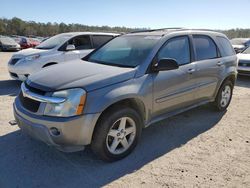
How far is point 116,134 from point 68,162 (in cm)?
75

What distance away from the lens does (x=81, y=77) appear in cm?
328

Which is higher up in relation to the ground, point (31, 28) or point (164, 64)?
point (31, 28)

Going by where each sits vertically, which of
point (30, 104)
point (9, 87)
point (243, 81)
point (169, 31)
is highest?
point (169, 31)

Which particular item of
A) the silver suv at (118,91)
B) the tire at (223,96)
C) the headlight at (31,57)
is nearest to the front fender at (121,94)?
the silver suv at (118,91)

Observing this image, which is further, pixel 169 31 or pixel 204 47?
pixel 204 47

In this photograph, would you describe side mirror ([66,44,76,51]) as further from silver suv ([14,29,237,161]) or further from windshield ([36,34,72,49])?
silver suv ([14,29,237,161])

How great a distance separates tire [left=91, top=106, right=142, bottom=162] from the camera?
3152 millimetres

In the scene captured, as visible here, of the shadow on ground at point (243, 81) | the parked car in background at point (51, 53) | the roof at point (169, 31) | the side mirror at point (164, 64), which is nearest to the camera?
the side mirror at point (164, 64)

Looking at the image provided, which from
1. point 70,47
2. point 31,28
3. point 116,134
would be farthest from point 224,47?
point 31,28

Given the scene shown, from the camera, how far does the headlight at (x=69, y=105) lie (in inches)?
116

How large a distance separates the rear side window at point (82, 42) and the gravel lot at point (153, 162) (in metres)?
3.90

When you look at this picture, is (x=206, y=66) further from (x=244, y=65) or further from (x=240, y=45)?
(x=240, y=45)

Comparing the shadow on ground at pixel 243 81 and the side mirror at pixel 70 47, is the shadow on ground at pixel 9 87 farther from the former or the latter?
the shadow on ground at pixel 243 81

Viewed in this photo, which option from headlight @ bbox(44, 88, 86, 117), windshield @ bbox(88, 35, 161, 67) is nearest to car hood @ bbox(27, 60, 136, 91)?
headlight @ bbox(44, 88, 86, 117)
